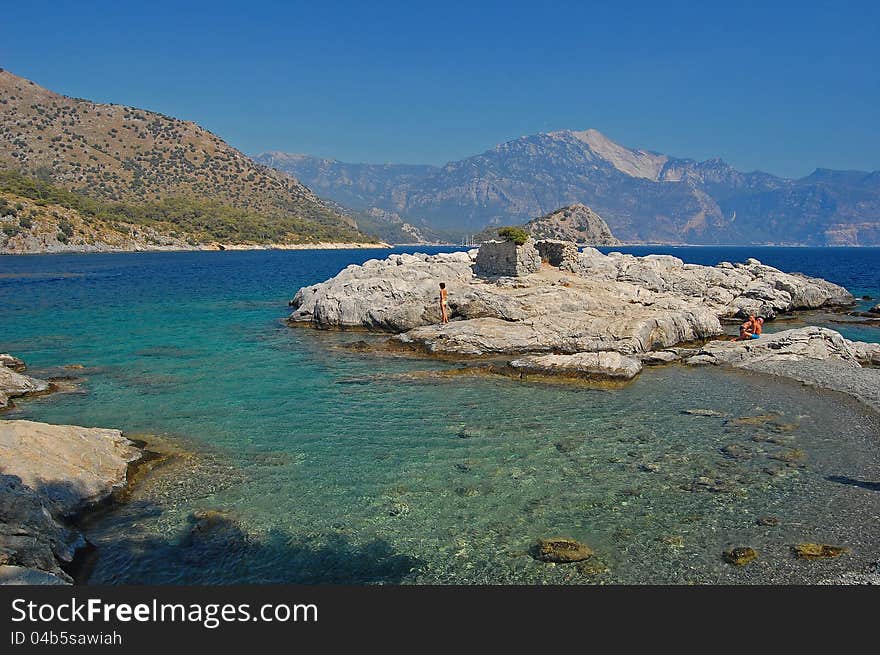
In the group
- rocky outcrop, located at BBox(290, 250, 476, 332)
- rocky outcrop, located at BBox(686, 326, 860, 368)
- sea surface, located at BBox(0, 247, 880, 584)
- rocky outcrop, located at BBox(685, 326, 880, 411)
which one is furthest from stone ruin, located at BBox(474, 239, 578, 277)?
rocky outcrop, located at BBox(686, 326, 860, 368)

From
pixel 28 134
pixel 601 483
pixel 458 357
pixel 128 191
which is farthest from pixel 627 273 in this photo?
pixel 28 134

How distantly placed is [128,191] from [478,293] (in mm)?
191295

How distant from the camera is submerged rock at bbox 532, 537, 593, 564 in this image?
473 inches

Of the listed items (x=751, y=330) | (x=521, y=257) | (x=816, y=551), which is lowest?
(x=816, y=551)

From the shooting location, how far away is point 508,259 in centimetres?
4159

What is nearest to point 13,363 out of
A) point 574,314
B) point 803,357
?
point 574,314

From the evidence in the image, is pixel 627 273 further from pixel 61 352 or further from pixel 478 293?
pixel 61 352

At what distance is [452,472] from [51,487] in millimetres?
9698

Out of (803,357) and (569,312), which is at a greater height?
(569,312)

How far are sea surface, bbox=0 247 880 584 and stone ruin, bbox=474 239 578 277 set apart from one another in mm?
13483

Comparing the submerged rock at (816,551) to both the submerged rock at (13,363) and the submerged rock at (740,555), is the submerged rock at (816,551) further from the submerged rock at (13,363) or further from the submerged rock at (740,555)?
the submerged rock at (13,363)

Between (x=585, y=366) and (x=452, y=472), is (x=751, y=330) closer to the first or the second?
(x=585, y=366)

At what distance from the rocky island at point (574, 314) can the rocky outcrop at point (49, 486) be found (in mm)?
16919

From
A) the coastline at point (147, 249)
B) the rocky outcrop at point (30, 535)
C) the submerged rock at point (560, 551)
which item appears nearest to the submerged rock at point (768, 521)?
the submerged rock at point (560, 551)
